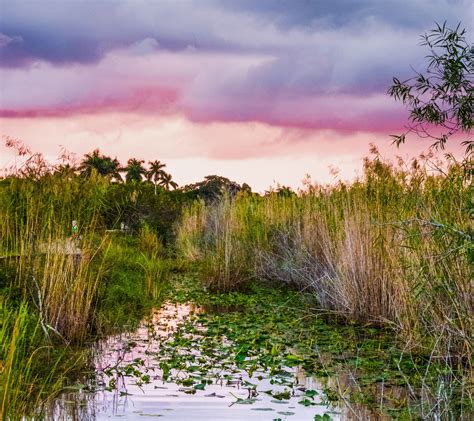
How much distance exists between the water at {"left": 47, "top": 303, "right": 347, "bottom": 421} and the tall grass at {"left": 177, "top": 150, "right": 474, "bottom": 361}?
1266 millimetres

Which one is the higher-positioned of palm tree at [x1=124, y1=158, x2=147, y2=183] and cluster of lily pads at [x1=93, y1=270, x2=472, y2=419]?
palm tree at [x1=124, y1=158, x2=147, y2=183]

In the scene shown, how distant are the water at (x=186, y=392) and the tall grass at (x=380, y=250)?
127 centimetres

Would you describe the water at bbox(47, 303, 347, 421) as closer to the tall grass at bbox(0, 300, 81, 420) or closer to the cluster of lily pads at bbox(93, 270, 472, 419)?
the cluster of lily pads at bbox(93, 270, 472, 419)

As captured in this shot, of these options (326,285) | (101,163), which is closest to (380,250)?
(326,285)

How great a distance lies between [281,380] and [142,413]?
5.22 ft

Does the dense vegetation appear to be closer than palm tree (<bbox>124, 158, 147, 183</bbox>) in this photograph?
Yes

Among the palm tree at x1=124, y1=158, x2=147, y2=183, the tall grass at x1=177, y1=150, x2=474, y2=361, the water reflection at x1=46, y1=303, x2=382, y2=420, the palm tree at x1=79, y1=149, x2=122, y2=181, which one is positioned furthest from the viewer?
the palm tree at x1=124, y1=158, x2=147, y2=183

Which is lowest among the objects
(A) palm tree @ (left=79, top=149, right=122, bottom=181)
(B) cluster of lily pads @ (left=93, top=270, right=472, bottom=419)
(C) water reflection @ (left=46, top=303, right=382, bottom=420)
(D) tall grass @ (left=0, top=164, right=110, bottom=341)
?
(C) water reflection @ (left=46, top=303, right=382, bottom=420)

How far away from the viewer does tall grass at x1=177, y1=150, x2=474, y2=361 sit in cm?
633

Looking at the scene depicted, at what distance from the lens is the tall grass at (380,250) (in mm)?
6332

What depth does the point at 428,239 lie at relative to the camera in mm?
6934

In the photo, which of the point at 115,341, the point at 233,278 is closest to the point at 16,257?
the point at 115,341

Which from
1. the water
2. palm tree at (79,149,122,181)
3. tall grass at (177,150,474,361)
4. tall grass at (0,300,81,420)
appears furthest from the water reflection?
palm tree at (79,149,122,181)

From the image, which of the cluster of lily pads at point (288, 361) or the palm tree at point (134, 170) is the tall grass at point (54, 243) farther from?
the palm tree at point (134, 170)
